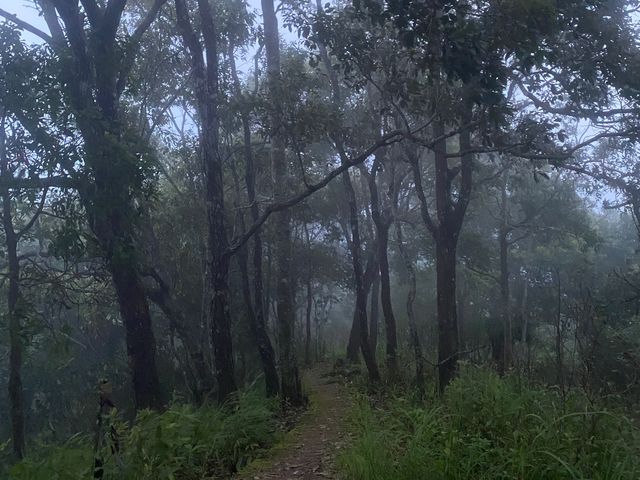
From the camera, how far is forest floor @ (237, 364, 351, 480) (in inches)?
315

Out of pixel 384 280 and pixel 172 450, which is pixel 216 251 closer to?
pixel 172 450

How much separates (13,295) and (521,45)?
10.0 metres

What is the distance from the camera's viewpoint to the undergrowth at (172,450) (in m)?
7.16

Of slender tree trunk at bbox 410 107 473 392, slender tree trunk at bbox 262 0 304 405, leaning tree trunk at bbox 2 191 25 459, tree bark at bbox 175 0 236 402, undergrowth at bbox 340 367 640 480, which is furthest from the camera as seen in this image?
slender tree trunk at bbox 262 0 304 405

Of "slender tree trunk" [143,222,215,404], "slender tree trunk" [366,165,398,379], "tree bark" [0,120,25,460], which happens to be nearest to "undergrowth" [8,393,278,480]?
"slender tree trunk" [143,222,215,404]

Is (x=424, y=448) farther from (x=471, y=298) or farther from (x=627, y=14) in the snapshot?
(x=471, y=298)

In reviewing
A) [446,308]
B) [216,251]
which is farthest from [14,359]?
[446,308]

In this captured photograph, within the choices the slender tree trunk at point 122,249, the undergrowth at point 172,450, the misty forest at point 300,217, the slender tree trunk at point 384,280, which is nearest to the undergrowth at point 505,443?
the misty forest at point 300,217

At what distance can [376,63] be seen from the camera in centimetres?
1174

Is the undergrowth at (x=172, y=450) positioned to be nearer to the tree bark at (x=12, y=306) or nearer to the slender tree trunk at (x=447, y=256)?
the slender tree trunk at (x=447, y=256)

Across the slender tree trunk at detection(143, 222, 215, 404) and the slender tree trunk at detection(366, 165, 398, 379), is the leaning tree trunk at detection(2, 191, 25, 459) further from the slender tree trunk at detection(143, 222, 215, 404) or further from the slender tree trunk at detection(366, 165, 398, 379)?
the slender tree trunk at detection(366, 165, 398, 379)

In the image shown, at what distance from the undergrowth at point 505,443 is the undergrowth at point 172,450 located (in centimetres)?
191

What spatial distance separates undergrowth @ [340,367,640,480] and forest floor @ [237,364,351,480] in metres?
0.78

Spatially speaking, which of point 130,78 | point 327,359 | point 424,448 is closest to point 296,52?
point 130,78
